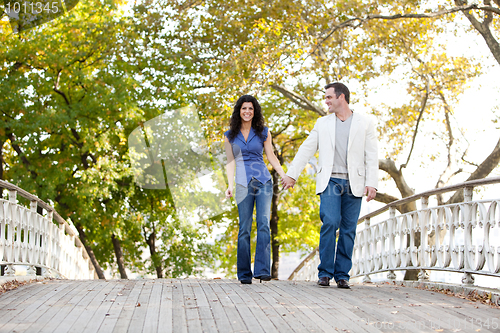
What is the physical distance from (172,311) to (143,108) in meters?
15.9

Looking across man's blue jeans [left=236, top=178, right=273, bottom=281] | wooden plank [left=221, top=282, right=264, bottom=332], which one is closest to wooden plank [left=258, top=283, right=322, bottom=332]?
wooden plank [left=221, top=282, right=264, bottom=332]

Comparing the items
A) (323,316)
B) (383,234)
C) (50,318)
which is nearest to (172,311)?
(50,318)

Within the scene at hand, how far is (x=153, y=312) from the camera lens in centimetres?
357

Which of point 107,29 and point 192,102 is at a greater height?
point 107,29

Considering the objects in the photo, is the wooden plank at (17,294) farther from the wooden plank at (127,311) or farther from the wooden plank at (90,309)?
the wooden plank at (127,311)

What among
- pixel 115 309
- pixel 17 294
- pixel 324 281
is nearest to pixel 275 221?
pixel 324 281

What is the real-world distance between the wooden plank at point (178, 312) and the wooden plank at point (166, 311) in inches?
0.9

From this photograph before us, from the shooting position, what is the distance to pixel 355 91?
713 inches

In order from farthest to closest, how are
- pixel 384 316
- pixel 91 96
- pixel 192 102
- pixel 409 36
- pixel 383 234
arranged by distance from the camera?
pixel 192 102
pixel 91 96
pixel 409 36
pixel 383 234
pixel 384 316

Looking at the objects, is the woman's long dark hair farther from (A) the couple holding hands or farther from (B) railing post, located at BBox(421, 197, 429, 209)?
(B) railing post, located at BBox(421, 197, 429, 209)

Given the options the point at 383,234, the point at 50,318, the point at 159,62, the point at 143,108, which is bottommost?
the point at 50,318

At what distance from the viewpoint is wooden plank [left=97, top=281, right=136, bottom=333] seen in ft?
10.2

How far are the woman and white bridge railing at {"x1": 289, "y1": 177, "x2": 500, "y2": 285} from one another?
6.15ft

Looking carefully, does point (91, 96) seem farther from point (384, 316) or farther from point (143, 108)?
point (384, 316)
